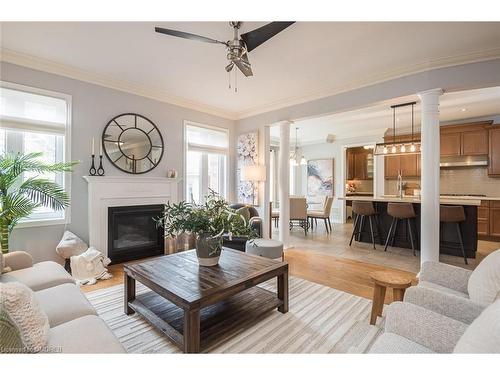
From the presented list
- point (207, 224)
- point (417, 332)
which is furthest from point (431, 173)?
point (207, 224)

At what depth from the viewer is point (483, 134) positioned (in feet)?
17.2

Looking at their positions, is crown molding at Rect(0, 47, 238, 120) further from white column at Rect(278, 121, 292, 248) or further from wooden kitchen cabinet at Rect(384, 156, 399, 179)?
wooden kitchen cabinet at Rect(384, 156, 399, 179)

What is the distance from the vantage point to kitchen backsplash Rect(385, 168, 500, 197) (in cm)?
542

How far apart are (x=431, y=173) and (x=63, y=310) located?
396 cm

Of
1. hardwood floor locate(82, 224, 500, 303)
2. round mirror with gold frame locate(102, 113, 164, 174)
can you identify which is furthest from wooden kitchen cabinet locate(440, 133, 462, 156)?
round mirror with gold frame locate(102, 113, 164, 174)

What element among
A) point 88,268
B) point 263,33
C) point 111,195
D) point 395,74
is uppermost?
point 395,74

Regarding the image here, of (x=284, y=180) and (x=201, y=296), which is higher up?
(x=284, y=180)

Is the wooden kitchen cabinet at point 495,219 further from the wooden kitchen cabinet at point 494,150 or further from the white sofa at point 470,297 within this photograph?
the white sofa at point 470,297

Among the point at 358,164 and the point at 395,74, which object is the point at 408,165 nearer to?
the point at 358,164

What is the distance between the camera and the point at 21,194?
270 cm

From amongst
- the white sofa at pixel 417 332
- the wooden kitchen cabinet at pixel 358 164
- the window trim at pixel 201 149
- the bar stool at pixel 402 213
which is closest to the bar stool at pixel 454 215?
the bar stool at pixel 402 213

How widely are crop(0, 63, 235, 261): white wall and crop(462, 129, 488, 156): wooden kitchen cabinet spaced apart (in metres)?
6.38

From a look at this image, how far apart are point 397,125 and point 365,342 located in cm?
585
